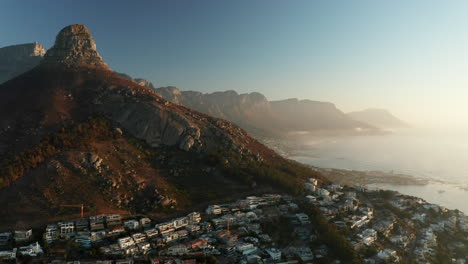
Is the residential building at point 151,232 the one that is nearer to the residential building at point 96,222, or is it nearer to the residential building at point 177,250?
the residential building at point 177,250

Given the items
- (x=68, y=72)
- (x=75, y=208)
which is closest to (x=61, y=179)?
(x=75, y=208)

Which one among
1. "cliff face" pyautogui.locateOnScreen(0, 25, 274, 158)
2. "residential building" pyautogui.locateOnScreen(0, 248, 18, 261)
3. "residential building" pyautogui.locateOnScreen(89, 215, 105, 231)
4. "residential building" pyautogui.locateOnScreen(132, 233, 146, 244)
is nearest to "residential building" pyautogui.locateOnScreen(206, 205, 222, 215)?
"residential building" pyautogui.locateOnScreen(132, 233, 146, 244)

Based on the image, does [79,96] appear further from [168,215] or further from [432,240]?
[432,240]

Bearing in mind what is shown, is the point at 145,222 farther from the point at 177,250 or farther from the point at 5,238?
the point at 5,238

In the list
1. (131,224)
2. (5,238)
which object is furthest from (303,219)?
(5,238)

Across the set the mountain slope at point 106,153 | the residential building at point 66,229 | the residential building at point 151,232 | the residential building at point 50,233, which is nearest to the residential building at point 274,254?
the residential building at point 151,232

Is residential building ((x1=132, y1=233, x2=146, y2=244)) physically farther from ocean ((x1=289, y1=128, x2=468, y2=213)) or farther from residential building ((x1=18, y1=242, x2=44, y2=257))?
ocean ((x1=289, y1=128, x2=468, y2=213))
